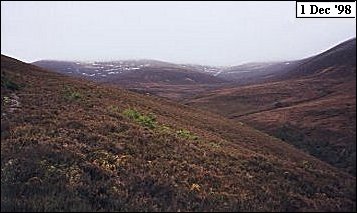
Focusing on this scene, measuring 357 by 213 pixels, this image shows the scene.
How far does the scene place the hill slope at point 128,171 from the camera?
465 inches

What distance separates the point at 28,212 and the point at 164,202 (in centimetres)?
369

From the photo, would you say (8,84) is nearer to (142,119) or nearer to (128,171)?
(142,119)

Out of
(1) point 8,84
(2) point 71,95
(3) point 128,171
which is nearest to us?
(3) point 128,171

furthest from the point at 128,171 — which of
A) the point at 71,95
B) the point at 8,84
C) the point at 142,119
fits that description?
the point at 71,95

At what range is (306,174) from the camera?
59.0ft

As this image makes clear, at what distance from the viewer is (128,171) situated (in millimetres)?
13844

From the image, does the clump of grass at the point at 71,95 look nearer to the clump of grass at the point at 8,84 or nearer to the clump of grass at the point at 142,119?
the clump of grass at the point at 8,84

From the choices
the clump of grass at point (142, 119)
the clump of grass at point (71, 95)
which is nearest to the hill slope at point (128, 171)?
the clump of grass at point (142, 119)

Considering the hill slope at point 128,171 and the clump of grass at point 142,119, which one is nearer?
the hill slope at point 128,171

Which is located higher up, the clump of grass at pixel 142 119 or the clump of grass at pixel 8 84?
the clump of grass at pixel 8 84

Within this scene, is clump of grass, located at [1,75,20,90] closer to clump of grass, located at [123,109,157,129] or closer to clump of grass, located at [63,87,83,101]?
clump of grass, located at [63,87,83,101]

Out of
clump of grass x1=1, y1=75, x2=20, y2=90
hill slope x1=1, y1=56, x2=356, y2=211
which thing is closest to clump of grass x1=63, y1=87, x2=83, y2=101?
hill slope x1=1, y1=56, x2=356, y2=211

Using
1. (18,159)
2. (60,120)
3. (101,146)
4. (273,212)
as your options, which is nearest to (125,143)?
(101,146)

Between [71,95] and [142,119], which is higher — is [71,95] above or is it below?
above
